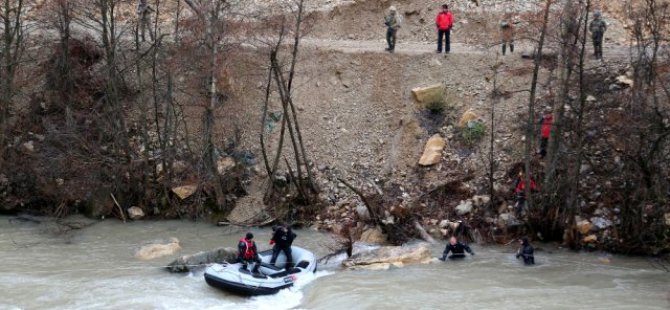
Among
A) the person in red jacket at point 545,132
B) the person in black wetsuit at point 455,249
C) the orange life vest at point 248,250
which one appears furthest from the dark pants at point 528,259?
the orange life vest at point 248,250

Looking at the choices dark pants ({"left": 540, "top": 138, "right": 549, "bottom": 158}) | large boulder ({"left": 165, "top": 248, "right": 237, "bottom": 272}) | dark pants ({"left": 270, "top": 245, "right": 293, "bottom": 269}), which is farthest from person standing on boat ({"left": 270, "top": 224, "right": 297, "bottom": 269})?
dark pants ({"left": 540, "top": 138, "right": 549, "bottom": 158})

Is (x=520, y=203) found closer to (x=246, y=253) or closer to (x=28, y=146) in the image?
(x=246, y=253)

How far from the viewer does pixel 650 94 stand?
64.2 ft

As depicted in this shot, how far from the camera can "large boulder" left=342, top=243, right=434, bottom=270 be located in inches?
709

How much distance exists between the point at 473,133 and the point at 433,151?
1.38m

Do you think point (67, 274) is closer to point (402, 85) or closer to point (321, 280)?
point (321, 280)

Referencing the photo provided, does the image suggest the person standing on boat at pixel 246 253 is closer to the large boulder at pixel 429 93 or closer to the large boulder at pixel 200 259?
the large boulder at pixel 200 259

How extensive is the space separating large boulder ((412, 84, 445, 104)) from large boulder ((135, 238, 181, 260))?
368 inches

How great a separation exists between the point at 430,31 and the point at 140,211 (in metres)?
12.8

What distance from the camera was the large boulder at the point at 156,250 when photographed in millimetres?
18812

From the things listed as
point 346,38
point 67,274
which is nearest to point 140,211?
point 67,274

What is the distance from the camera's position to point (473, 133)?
74.1 feet

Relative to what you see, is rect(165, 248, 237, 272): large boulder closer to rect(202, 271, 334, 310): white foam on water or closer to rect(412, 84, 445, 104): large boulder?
rect(202, 271, 334, 310): white foam on water

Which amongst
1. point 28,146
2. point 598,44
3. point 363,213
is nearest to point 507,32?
point 598,44
